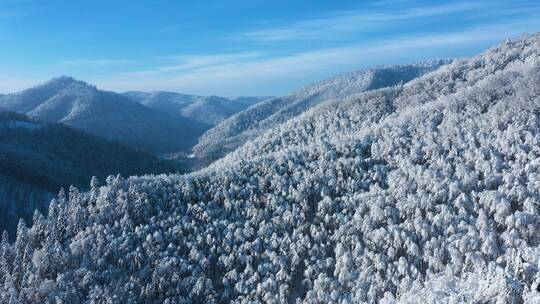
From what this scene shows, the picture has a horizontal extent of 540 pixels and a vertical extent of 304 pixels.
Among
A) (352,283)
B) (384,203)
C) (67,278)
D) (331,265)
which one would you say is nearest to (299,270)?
(331,265)

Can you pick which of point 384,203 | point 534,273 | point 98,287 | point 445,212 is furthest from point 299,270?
point 534,273

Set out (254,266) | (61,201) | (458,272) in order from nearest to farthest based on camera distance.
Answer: (458,272) < (254,266) < (61,201)

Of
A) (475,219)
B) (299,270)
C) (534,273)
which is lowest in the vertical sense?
(299,270)

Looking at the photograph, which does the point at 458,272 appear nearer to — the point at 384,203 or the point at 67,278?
the point at 384,203

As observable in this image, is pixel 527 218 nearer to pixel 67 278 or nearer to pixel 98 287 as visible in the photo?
pixel 98 287

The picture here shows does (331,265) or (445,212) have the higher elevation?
(445,212)

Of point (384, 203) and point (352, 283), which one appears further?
point (384, 203)

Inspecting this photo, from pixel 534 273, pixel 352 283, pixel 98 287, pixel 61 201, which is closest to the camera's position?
pixel 534 273
